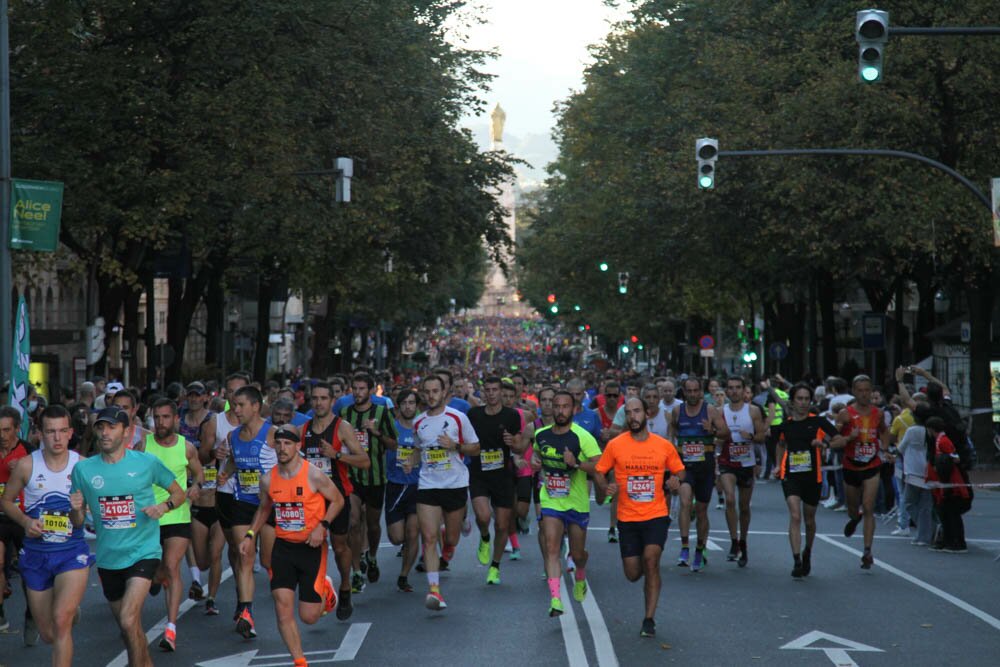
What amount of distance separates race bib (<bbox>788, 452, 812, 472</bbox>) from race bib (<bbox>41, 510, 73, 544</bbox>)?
7698 mm

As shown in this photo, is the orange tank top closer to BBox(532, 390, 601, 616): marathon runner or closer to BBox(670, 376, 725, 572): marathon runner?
BBox(532, 390, 601, 616): marathon runner

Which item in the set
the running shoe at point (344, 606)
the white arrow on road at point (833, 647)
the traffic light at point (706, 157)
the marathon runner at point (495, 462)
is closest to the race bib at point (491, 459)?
the marathon runner at point (495, 462)

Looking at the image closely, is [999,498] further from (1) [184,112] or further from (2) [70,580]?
(2) [70,580]

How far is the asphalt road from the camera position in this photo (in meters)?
11.0

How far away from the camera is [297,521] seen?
10.4 metres

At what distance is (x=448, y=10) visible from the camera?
45875mm

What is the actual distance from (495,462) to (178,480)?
3.86 meters

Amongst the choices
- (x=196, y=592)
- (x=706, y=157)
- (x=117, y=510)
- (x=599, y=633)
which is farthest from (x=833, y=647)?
(x=706, y=157)

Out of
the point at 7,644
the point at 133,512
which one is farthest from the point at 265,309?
the point at 133,512

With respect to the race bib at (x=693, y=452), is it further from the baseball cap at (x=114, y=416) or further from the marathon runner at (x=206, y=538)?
the baseball cap at (x=114, y=416)

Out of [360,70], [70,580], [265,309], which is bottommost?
[70,580]

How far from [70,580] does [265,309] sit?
3288 centimetres

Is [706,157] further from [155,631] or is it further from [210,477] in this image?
[155,631]

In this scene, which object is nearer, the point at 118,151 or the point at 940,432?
the point at 940,432
